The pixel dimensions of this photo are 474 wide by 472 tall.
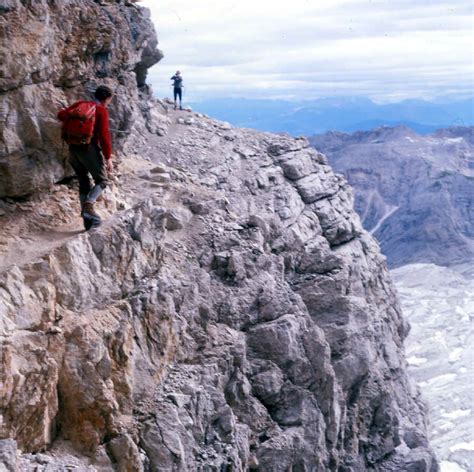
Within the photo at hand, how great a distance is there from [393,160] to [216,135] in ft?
433

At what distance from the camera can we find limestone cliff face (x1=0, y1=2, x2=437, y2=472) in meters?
12.6

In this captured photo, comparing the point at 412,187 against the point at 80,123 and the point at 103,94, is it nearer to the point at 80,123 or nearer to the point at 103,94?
the point at 103,94

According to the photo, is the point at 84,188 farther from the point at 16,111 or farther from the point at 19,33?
the point at 19,33

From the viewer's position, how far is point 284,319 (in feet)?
67.6

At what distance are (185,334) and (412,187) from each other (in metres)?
145

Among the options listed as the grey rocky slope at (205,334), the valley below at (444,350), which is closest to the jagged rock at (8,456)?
the grey rocky slope at (205,334)

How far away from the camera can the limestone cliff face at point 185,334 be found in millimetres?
12641

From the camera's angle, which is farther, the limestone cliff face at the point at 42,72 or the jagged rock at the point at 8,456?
the limestone cliff face at the point at 42,72

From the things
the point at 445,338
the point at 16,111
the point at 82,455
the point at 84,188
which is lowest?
the point at 445,338

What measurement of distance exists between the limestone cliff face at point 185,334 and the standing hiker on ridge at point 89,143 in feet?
2.19

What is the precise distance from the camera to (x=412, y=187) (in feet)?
511

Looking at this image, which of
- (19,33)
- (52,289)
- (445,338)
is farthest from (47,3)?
(445,338)

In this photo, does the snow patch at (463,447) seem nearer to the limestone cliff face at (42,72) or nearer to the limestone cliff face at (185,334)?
the limestone cliff face at (185,334)

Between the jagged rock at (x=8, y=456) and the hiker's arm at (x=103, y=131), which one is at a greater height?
the hiker's arm at (x=103, y=131)
